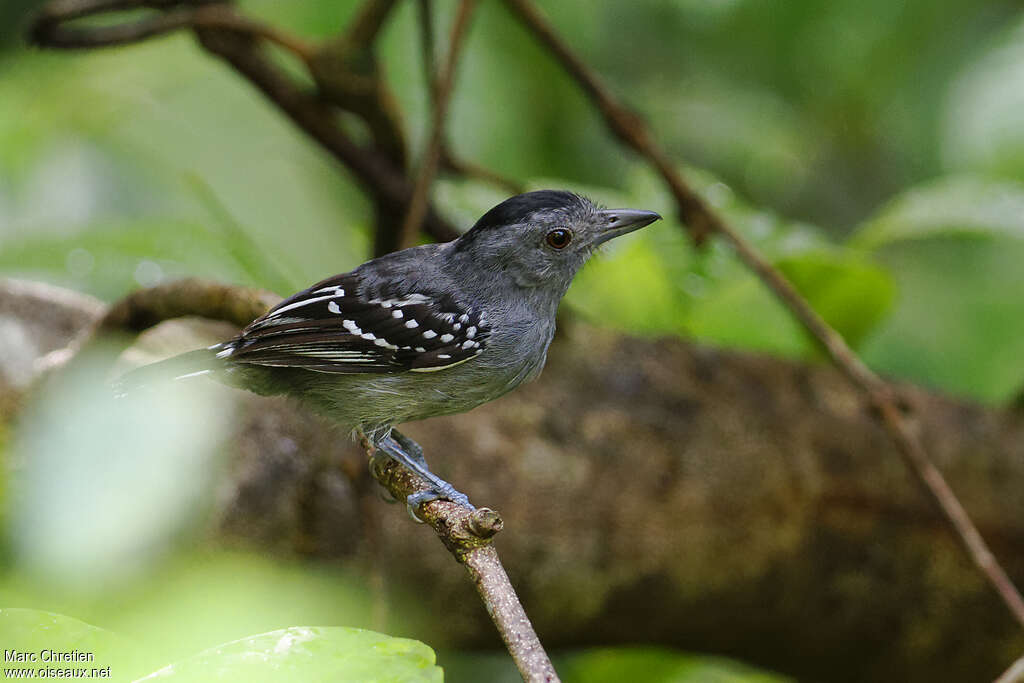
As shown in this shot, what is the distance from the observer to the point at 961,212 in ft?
11.0

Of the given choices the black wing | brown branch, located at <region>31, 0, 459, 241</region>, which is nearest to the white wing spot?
the black wing

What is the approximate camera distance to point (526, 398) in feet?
10.5

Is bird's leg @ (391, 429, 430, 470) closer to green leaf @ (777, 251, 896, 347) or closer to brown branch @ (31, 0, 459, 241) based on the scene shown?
brown branch @ (31, 0, 459, 241)

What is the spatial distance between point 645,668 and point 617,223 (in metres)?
1.94

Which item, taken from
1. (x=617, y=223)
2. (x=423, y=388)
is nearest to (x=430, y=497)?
(x=423, y=388)

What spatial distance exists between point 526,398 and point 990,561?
1371 millimetres

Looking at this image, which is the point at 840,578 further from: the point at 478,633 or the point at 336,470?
the point at 336,470

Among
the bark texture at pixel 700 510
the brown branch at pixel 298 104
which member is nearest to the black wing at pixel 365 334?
the bark texture at pixel 700 510

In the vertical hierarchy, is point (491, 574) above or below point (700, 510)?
above

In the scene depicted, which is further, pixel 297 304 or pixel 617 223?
pixel 617 223

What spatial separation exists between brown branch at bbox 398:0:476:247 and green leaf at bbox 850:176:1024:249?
169cm

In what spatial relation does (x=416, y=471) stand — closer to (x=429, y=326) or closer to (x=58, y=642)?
(x=429, y=326)

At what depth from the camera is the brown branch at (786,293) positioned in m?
2.57

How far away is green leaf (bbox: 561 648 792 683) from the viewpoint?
3445mm
